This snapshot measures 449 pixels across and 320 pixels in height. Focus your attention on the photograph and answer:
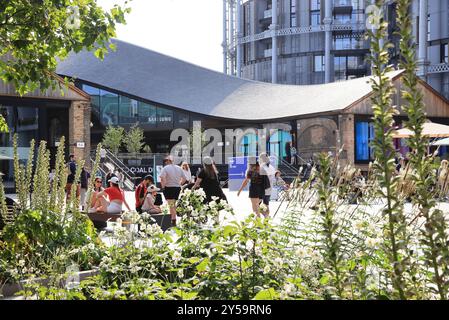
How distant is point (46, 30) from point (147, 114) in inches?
1669

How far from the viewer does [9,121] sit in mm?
26031

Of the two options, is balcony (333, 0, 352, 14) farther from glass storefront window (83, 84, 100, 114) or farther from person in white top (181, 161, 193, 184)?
person in white top (181, 161, 193, 184)

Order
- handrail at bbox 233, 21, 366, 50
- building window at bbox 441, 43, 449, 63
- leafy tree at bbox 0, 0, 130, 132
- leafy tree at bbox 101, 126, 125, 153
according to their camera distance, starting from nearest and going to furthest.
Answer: leafy tree at bbox 0, 0, 130, 132 < leafy tree at bbox 101, 126, 125, 153 < building window at bbox 441, 43, 449, 63 < handrail at bbox 233, 21, 366, 50

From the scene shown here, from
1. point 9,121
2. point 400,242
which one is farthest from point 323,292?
point 9,121

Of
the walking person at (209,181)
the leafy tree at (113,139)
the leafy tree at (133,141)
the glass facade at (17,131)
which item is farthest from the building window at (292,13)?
the walking person at (209,181)

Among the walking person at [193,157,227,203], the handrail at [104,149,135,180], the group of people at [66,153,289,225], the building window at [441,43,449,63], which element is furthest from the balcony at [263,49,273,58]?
the walking person at [193,157,227,203]

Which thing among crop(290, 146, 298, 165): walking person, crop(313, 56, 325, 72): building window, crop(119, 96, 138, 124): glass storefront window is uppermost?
crop(313, 56, 325, 72): building window

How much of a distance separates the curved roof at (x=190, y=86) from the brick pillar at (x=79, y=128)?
45.7 ft

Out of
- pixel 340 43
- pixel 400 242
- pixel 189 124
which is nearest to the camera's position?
pixel 400 242

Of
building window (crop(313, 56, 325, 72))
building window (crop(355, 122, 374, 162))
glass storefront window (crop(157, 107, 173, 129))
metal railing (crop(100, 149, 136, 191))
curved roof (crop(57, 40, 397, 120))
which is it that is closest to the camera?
building window (crop(355, 122, 374, 162))

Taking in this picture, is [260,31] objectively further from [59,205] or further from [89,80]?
[59,205]

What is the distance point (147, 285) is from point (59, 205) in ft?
10.1

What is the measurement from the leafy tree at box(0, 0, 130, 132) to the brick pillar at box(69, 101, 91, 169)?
2131 cm

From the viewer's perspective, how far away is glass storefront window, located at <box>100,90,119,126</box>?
4741 cm
